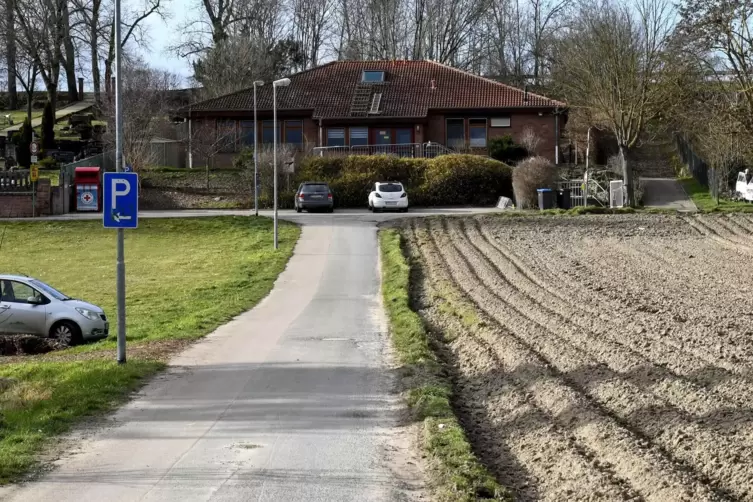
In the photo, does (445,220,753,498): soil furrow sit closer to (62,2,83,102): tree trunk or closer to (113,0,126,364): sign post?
(113,0,126,364): sign post

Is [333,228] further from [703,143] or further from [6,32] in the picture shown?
[6,32]

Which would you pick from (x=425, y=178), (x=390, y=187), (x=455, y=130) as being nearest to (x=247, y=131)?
(x=455, y=130)

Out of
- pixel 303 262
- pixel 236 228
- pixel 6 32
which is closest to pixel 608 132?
pixel 236 228

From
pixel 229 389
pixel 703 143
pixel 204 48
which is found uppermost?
pixel 204 48

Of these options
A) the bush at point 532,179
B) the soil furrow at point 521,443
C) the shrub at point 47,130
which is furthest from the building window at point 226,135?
the soil furrow at point 521,443

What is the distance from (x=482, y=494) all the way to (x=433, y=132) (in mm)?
49341

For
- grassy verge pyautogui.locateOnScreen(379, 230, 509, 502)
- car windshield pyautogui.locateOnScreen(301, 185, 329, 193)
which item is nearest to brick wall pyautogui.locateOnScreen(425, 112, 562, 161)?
car windshield pyautogui.locateOnScreen(301, 185, 329, 193)

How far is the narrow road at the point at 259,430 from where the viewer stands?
26.0 ft

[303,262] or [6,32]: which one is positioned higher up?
[6,32]

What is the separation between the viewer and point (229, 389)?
12.4m

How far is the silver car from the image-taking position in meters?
18.6

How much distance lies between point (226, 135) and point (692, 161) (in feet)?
93.7

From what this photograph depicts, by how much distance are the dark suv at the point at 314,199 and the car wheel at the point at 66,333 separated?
24.2m

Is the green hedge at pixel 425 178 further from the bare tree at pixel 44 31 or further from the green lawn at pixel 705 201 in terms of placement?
the bare tree at pixel 44 31
